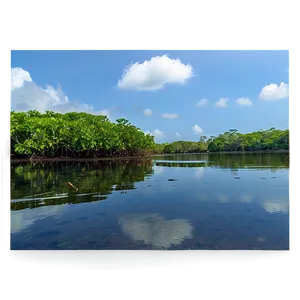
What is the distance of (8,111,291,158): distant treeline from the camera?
2.97 meters

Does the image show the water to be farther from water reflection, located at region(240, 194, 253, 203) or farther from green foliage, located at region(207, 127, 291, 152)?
green foliage, located at region(207, 127, 291, 152)

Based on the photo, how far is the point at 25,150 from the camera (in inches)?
131

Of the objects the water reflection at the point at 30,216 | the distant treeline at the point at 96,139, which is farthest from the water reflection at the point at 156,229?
the water reflection at the point at 30,216

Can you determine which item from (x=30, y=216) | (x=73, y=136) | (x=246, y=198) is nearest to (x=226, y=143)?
(x=246, y=198)

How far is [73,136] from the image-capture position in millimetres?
3789

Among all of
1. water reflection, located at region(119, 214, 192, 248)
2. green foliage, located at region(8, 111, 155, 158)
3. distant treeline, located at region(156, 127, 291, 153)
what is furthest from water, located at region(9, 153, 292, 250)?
green foliage, located at region(8, 111, 155, 158)

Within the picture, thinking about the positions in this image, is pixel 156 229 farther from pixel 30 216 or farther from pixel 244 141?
pixel 30 216

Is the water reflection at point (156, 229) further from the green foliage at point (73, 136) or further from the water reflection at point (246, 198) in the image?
the green foliage at point (73, 136)

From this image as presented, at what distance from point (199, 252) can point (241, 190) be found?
0.86 metres

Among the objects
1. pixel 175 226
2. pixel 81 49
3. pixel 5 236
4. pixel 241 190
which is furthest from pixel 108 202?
pixel 81 49

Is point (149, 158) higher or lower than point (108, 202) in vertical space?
higher

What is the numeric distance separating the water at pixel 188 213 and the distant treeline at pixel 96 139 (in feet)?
0.50

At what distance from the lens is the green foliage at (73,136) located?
121 inches
